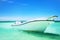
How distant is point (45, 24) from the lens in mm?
2088

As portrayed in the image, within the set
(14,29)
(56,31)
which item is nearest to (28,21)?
(14,29)

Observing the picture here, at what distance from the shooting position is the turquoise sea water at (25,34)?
6.79 ft

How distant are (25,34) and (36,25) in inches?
8.2

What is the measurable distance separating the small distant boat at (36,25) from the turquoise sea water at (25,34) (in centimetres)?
5

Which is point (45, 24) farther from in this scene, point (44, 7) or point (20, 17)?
point (20, 17)

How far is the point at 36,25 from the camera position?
210cm

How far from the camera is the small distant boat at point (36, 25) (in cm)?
209

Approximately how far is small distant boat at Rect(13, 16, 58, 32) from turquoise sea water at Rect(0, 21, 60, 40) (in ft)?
0.17

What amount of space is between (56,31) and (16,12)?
0.65 meters

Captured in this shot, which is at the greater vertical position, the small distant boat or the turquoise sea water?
the small distant boat

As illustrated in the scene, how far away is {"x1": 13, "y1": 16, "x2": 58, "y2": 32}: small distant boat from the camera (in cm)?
209

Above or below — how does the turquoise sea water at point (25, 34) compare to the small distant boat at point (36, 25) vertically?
below

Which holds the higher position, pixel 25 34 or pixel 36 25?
pixel 36 25

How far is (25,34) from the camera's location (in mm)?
2092
